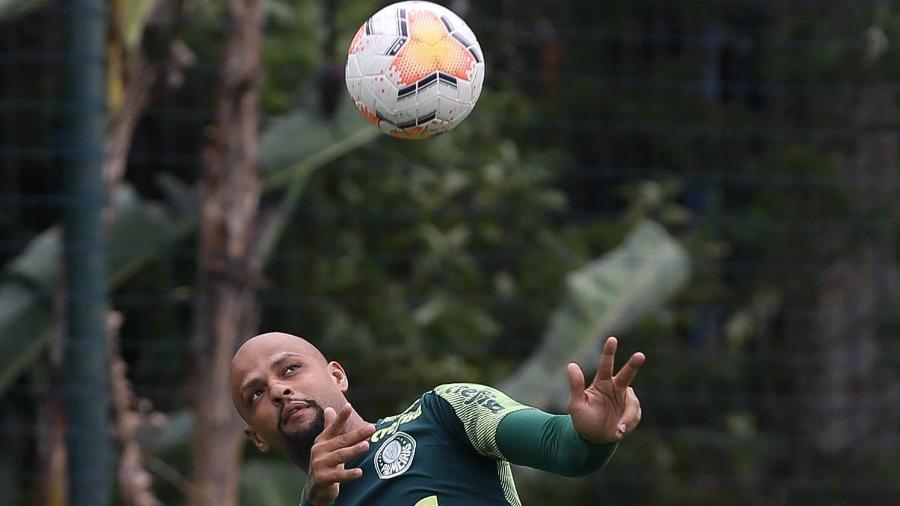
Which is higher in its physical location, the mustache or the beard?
the mustache

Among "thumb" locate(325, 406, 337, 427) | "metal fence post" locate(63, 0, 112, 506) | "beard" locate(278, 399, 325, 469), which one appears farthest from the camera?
"metal fence post" locate(63, 0, 112, 506)

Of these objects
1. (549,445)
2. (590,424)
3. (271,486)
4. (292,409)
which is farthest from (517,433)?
(271,486)

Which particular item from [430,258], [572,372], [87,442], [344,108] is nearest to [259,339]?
[572,372]

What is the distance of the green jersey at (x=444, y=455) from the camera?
2764 millimetres

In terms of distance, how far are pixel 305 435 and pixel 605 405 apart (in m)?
0.61

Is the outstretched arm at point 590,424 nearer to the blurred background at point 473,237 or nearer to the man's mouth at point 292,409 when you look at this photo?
the man's mouth at point 292,409

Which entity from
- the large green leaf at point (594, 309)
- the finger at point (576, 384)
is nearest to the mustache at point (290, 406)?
the finger at point (576, 384)

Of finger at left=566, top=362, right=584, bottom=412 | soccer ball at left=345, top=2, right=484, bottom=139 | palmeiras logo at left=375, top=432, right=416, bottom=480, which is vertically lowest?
palmeiras logo at left=375, top=432, right=416, bottom=480

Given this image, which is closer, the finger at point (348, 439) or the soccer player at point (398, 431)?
the finger at point (348, 439)

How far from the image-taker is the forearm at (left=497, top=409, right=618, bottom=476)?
2514 millimetres

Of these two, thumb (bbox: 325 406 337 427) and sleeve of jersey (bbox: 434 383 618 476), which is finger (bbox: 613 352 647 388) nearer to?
sleeve of jersey (bbox: 434 383 618 476)

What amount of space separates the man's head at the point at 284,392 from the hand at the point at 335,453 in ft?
0.74

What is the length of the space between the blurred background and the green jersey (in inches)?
105

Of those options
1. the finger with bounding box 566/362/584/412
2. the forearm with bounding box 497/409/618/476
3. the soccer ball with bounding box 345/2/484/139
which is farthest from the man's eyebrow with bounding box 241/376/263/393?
the soccer ball with bounding box 345/2/484/139
